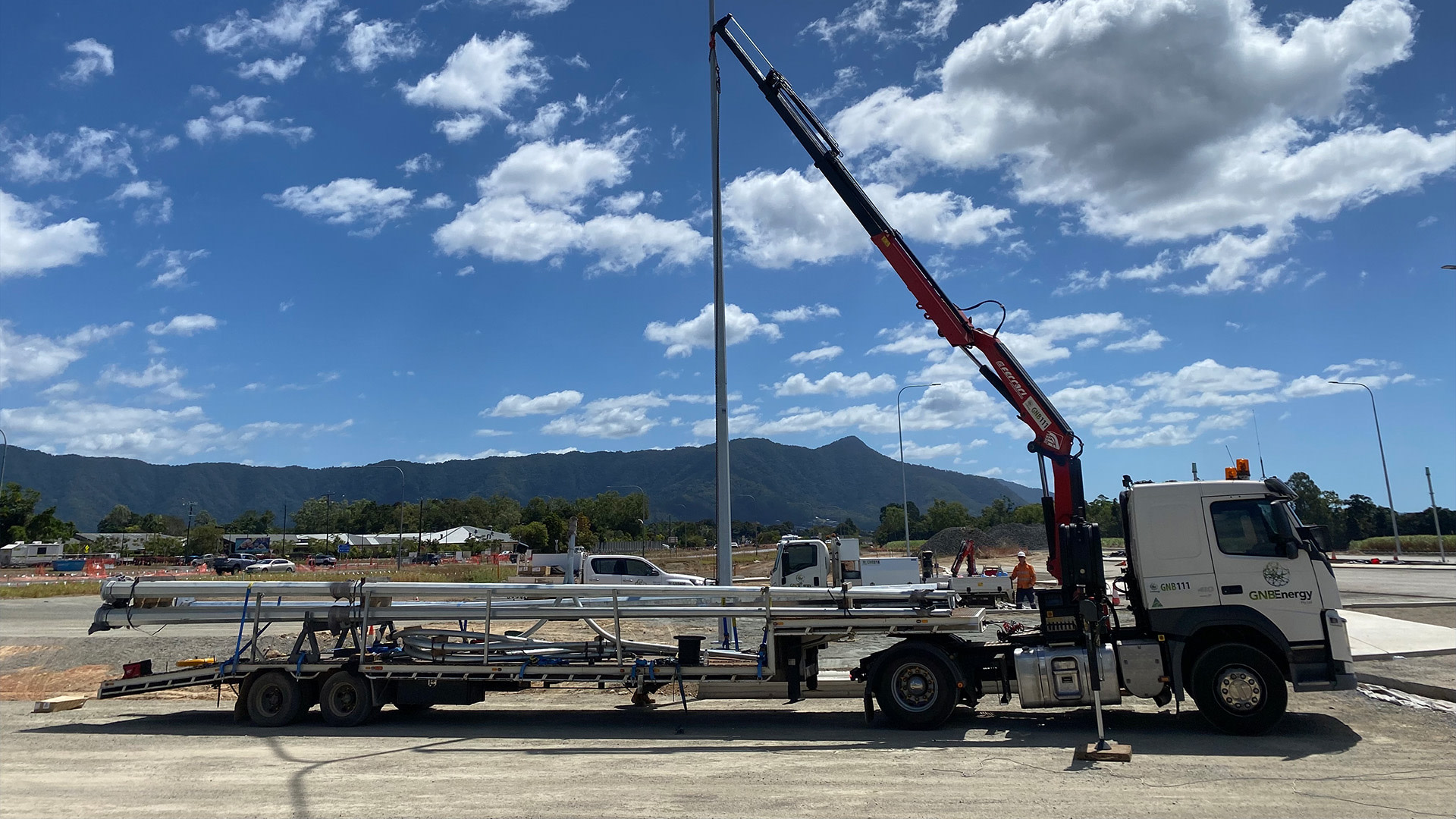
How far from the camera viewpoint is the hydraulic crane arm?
13.2 m

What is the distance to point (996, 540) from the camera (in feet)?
296

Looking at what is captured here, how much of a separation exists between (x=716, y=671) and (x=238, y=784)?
5210mm

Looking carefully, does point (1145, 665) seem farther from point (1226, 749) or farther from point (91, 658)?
point (91, 658)

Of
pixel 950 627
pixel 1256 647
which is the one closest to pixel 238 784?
pixel 950 627

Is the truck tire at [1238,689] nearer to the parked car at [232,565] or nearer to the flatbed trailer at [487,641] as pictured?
the flatbed trailer at [487,641]

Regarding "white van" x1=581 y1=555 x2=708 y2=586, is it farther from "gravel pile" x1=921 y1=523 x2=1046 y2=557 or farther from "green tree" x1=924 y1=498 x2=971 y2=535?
"green tree" x1=924 y1=498 x2=971 y2=535

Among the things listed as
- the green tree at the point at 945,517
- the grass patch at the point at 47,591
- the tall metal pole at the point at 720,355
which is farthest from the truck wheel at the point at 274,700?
the green tree at the point at 945,517

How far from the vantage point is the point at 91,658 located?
A: 18.6 meters

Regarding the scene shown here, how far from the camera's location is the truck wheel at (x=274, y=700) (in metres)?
11.5

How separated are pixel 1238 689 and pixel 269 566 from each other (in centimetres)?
7295

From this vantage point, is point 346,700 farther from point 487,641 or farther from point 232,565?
point 232,565

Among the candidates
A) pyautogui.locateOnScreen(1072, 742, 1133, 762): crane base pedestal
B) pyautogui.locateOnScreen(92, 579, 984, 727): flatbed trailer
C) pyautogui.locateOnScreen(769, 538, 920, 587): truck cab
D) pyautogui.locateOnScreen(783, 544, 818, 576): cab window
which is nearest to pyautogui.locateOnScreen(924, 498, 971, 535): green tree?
pyautogui.locateOnScreen(769, 538, 920, 587): truck cab

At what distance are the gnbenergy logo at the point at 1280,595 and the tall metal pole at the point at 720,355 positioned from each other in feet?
24.7

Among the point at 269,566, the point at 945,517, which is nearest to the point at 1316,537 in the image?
the point at 269,566
